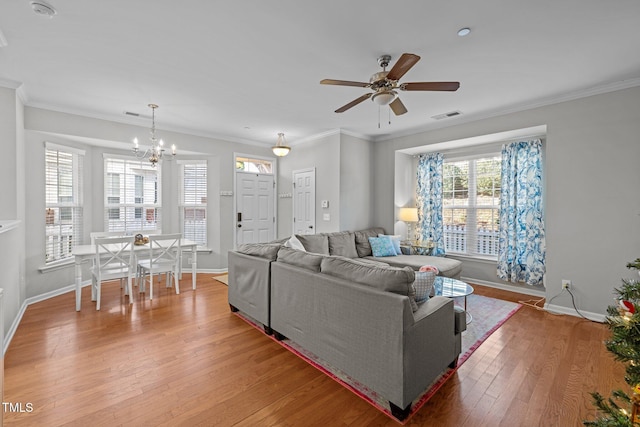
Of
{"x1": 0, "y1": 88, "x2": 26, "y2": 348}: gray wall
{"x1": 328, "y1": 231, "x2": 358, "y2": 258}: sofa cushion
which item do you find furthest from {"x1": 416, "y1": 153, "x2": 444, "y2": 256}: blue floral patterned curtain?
{"x1": 0, "y1": 88, "x2": 26, "y2": 348}: gray wall

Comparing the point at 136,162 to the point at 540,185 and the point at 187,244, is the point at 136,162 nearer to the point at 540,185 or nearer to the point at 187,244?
the point at 187,244

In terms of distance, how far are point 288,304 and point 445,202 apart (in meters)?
4.10

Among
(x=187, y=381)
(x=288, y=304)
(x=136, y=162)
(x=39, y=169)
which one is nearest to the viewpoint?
(x=187, y=381)

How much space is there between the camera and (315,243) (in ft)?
14.7

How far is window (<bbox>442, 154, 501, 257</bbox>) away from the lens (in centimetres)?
499

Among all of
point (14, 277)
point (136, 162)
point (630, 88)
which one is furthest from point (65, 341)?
point (630, 88)

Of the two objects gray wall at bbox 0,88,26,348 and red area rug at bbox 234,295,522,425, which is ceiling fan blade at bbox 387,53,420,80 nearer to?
red area rug at bbox 234,295,522,425

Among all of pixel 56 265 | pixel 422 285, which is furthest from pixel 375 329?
pixel 56 265

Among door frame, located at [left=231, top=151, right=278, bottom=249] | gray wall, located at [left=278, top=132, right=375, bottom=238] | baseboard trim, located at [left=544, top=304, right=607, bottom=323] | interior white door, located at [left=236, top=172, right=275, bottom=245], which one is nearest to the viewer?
baseboard trim, located at [left=544, top=304, right=607, bottom=323]

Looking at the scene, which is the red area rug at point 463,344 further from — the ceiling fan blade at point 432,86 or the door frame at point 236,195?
the door frame at point 236,195

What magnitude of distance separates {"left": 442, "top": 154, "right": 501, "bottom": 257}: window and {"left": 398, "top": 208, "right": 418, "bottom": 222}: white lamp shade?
0.66 meters

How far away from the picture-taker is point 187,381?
227 cm

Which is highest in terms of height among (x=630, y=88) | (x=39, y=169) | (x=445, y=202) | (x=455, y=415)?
(x=630, y=88)

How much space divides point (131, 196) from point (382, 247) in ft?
15.5
